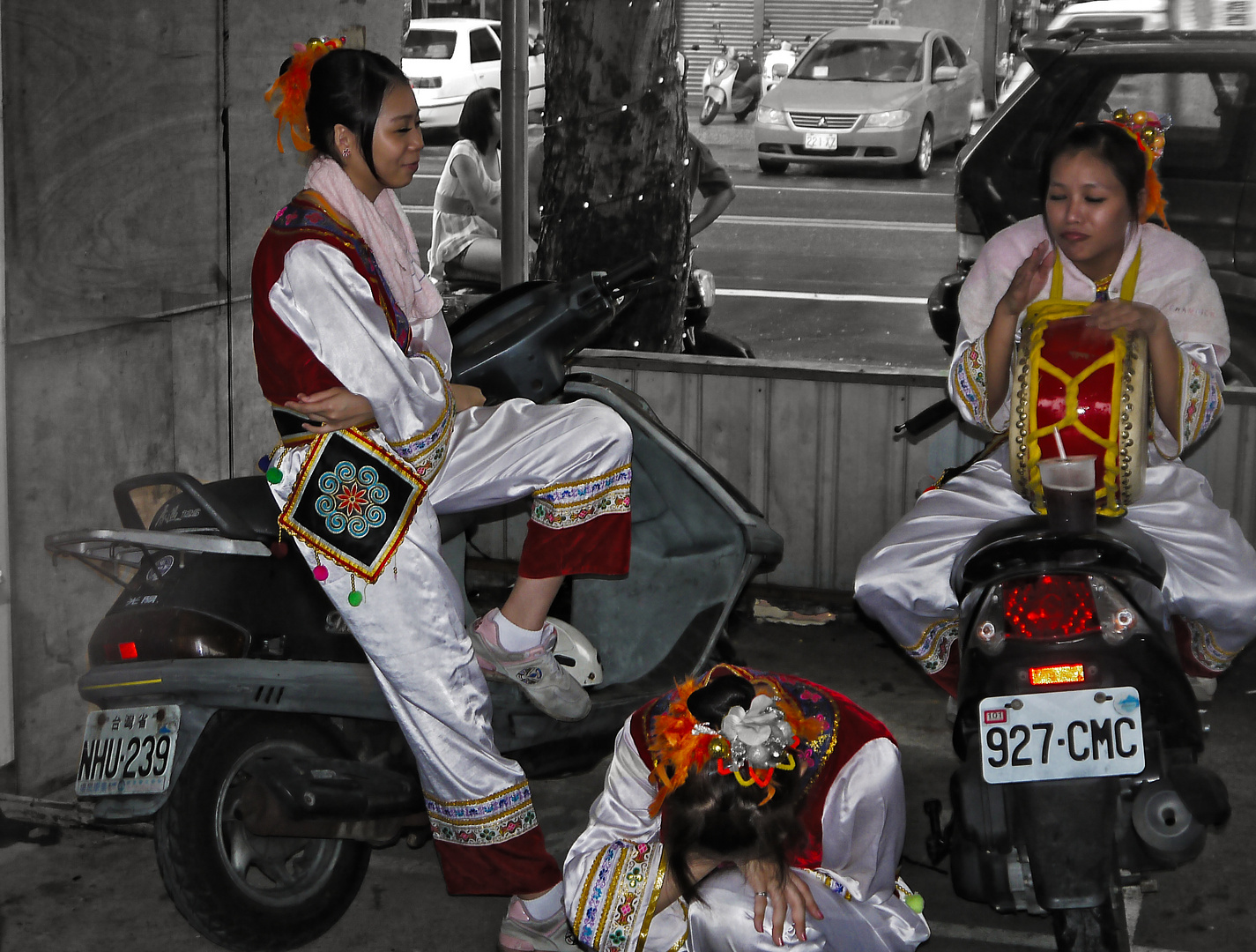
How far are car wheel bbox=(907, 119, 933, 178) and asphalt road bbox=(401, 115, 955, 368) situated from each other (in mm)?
36

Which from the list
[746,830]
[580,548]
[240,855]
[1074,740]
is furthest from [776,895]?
[240,855]

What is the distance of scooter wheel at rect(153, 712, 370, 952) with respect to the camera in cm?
317

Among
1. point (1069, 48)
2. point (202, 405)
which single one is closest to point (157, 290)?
point (202, 405)

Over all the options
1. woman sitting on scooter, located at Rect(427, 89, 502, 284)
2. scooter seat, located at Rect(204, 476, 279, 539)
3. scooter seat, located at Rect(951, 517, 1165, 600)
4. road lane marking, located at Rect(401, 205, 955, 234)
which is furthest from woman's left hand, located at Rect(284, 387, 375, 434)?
woman sitting on scooter, located at Rect(427, 89, 502, 284)

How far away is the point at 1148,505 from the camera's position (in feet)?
11.7

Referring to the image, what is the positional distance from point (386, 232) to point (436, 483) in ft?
1.89

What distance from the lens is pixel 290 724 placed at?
3.35 m

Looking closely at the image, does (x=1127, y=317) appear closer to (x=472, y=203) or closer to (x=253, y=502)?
(x=253, y=502)

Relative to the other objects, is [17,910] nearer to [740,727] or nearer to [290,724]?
[290,724]

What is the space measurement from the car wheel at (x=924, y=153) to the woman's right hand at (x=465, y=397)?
8.82 ft

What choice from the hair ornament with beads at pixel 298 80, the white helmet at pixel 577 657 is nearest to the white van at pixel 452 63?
the white helmet at pixel 577 657

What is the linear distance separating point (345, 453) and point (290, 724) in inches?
24.1

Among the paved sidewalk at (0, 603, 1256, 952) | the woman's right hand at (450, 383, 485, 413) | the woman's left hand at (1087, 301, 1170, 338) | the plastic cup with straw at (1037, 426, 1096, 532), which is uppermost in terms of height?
the woman's left hand at (1087, 301, 1170, 338)

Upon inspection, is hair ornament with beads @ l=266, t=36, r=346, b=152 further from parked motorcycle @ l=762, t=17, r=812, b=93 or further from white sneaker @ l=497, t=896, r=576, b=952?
parked motorcycle @ l=762, t=17, r=812, b=93
